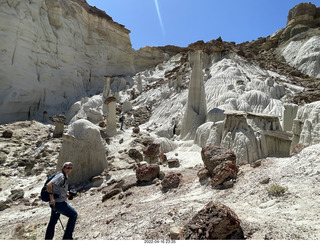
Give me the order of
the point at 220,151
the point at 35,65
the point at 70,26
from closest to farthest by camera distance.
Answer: the point at 220,151 → the point at 35,65 → the point at 70,26

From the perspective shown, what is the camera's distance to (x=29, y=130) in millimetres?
17656

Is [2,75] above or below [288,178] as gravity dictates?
above

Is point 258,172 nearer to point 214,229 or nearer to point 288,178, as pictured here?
point 288,178

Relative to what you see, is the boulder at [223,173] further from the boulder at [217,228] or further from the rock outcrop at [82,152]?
the rock outcrop at [82,152]

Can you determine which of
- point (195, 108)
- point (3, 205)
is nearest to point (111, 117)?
point (195, 108)

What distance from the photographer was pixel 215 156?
5.75 metres

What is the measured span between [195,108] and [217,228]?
1357cm

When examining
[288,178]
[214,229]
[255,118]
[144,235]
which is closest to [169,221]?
[144,235]

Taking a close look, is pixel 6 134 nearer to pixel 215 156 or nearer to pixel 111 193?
pixel 111 193

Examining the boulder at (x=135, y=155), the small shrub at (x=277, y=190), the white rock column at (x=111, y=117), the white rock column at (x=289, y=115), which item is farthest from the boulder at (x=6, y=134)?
the white rock column at (x=289, y=115)

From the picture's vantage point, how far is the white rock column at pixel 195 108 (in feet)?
49.3

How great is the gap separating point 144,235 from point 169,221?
19.1 inches

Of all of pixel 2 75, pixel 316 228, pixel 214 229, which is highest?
pixel 2 75

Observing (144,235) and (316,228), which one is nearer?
(316,228)
